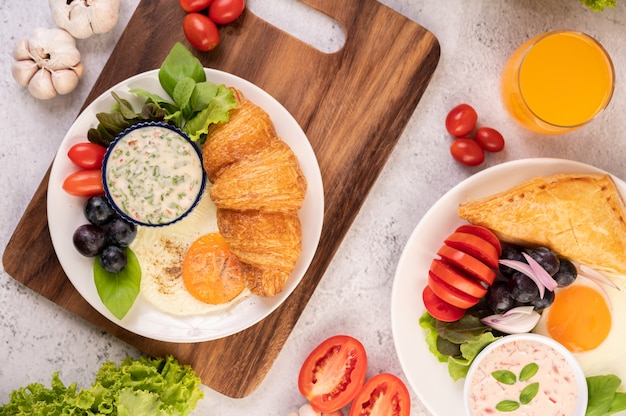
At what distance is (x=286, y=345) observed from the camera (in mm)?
3078

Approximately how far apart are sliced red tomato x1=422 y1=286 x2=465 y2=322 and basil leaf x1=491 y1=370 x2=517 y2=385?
0.89 feet

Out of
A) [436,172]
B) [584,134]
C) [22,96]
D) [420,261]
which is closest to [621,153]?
[584,134]

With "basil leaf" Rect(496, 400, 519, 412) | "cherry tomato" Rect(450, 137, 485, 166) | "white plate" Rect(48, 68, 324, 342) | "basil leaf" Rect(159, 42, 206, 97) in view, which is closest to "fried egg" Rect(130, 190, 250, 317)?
"white plate" Rect(48, 68, 324, 342)

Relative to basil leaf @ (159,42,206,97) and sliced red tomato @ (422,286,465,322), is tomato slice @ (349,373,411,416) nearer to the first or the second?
sliced red tomato @ (422,286,465,322)

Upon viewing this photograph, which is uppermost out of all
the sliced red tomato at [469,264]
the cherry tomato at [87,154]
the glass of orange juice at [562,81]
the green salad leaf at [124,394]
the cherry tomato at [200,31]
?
the glass of orange juice at [562,81]

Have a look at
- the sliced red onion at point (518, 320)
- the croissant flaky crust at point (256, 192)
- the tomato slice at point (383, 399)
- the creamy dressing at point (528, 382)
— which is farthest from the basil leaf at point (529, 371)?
the croissant flaky crust at point (256, 192)

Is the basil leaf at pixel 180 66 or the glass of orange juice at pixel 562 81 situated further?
the glass of orange juice at pixel 562 81

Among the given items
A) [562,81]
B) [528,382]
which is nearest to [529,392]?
[528,382]

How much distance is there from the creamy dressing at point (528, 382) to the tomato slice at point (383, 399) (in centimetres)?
38

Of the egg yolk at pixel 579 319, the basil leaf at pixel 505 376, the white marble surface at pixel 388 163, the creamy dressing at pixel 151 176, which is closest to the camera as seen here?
the creamy dressing at pixel 151 176

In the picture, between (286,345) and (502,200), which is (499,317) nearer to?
(502,200)

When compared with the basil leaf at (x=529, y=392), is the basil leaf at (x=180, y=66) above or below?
above

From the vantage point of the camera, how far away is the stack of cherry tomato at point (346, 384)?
2.98 metres

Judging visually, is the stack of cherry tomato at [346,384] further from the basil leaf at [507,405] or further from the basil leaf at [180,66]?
the basil leaf at [180,66]
